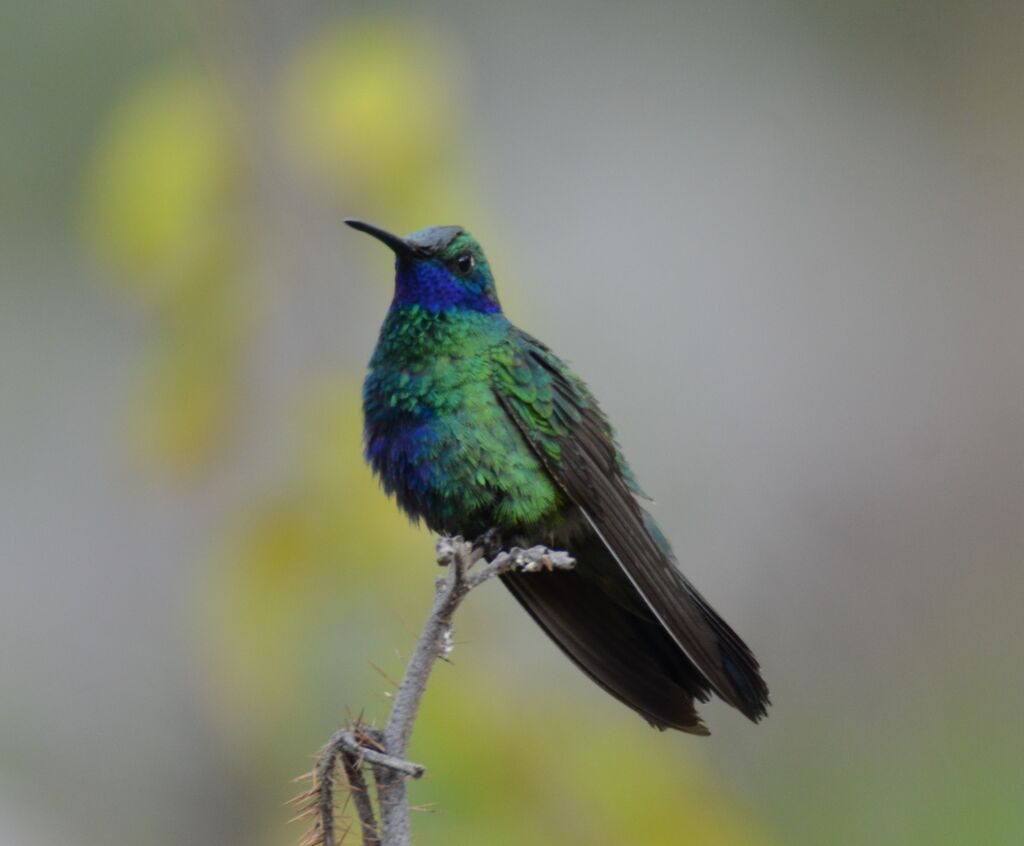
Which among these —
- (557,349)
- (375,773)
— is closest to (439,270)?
(375,773)

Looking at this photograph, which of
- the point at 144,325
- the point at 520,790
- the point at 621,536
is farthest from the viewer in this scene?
the point at 144,325

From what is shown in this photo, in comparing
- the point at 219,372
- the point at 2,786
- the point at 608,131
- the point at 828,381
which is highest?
the point at 608,131

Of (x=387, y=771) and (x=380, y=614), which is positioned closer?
(x=387, y=771)

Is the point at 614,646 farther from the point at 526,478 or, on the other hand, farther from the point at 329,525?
the point at 329,525

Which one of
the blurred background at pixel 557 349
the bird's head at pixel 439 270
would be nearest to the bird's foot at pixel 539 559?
the bird's head at pixel 439 270

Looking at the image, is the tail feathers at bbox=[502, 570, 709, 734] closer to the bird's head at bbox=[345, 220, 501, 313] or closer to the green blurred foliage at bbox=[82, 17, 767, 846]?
the bird's head at bbox=[345, 220, 501, 313]

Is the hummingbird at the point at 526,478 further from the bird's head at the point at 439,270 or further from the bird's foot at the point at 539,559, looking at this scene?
the bird's foot at the point at 539,559

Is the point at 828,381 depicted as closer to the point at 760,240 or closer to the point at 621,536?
the point at 760,240

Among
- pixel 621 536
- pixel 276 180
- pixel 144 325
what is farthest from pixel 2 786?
pixel 621 536
